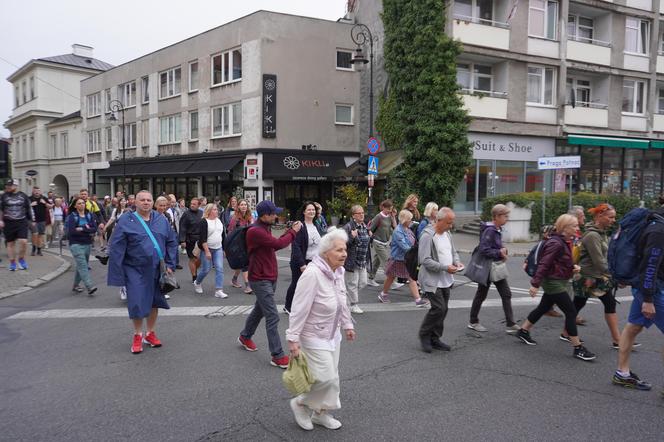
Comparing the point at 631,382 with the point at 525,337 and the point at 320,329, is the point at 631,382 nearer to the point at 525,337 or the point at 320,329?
the point at 525,337

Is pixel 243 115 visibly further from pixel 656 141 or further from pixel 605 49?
pixel 656 141

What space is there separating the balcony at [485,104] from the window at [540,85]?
5.42 feet

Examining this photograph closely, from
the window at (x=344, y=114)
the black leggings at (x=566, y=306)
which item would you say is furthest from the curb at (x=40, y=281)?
the window at (x=344, y=114)

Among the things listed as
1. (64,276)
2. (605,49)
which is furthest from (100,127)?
(605,49)

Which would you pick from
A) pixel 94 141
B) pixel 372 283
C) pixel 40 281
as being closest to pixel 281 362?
pixel 372 283

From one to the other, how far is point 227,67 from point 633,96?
20.8 metres

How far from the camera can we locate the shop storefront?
2208 centimetres

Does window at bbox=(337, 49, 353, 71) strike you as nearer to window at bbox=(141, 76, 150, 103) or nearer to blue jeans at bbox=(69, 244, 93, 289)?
window at bbox=(141, 76, 150, 103)

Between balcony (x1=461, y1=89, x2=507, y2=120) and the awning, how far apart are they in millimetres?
4085

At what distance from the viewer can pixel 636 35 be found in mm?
25438

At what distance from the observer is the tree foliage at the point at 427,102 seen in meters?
20.1

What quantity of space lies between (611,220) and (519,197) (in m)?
13.0

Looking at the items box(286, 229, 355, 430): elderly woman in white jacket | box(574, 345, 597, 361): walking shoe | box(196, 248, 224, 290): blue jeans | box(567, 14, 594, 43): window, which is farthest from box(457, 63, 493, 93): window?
box(286, 229, 355, 430): elderly woman in white jacket

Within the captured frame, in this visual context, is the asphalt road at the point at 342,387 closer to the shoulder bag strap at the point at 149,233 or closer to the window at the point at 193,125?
the shoulder bag strap at the point at 149,233
